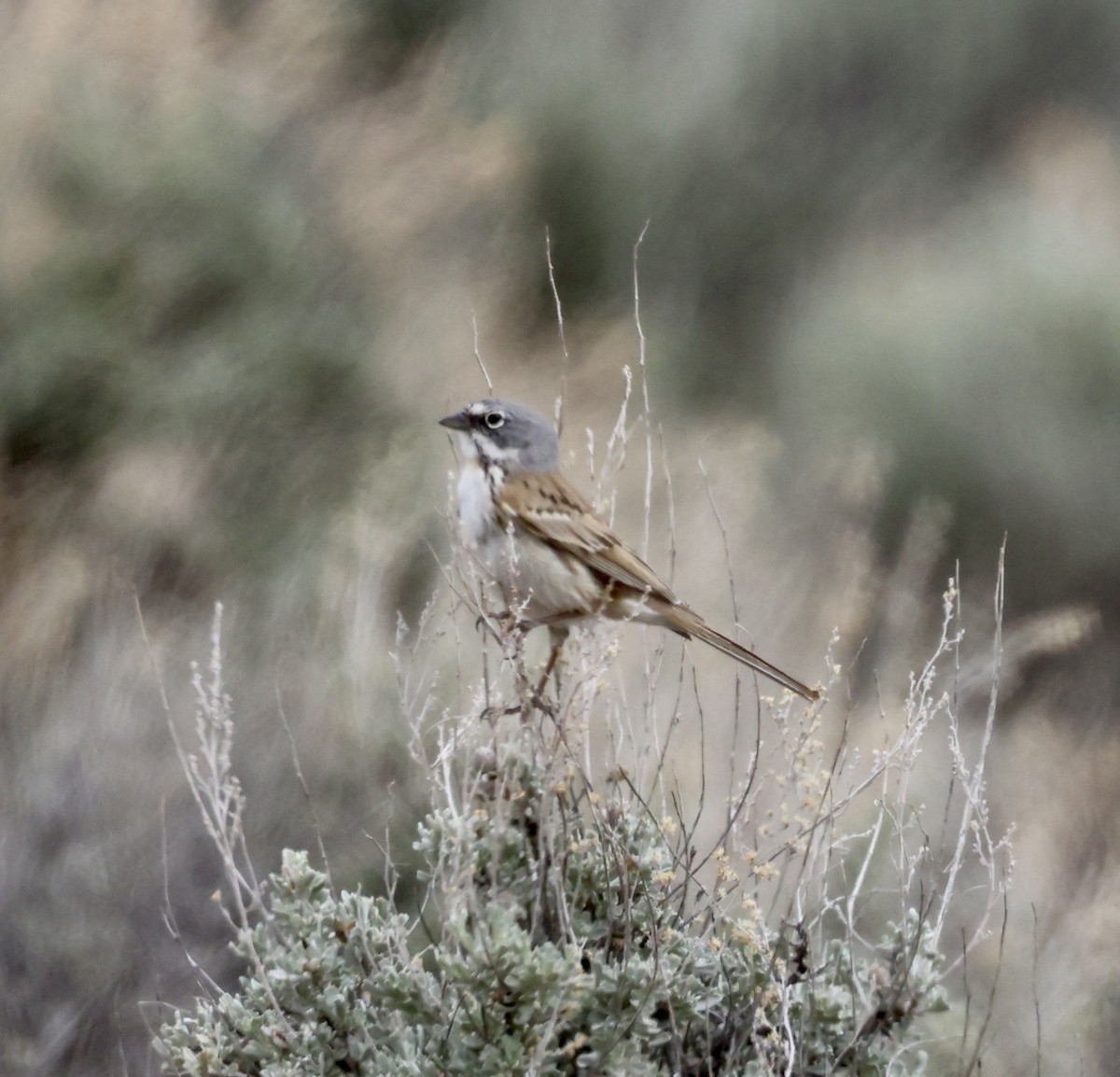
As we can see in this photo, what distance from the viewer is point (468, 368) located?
9656mm

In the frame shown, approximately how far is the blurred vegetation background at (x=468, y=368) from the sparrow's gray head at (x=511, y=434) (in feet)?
2.79

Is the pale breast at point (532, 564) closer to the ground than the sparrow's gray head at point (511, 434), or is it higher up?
closer to the ground

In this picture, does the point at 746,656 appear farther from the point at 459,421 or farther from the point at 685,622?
the point at 459,421

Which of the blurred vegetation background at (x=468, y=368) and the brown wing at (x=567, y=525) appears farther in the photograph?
the blurred vegetation background at (x=468, y=368)

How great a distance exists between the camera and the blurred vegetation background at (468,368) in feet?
17.4

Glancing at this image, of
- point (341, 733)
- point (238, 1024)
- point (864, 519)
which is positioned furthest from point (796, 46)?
point (238, 1024)

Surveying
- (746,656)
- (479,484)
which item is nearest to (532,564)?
(479,484)

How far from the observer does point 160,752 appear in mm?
5438

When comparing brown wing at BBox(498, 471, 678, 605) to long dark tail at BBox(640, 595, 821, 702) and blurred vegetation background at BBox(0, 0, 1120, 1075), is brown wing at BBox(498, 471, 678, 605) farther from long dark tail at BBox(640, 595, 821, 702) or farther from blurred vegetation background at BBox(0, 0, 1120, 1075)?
blurred vegetation background at BBox(0, 0, 1120, 1075)

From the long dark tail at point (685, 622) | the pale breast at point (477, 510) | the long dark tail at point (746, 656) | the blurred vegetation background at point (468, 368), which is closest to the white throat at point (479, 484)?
the pale breast at point (477, 510)

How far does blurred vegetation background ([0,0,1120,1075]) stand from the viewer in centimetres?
530

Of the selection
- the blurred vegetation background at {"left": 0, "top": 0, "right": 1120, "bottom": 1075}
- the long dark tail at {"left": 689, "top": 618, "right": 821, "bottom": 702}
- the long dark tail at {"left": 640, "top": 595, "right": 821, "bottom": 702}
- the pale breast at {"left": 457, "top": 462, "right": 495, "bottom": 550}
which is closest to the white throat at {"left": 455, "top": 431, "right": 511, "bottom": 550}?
the pale breast at {"left": 457, "top": 462, "right": 495, "bottom": 550}

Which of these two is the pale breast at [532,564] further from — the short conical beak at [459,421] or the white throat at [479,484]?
the short conical beak at [459,421]

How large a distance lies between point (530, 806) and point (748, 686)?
4.50 metres
